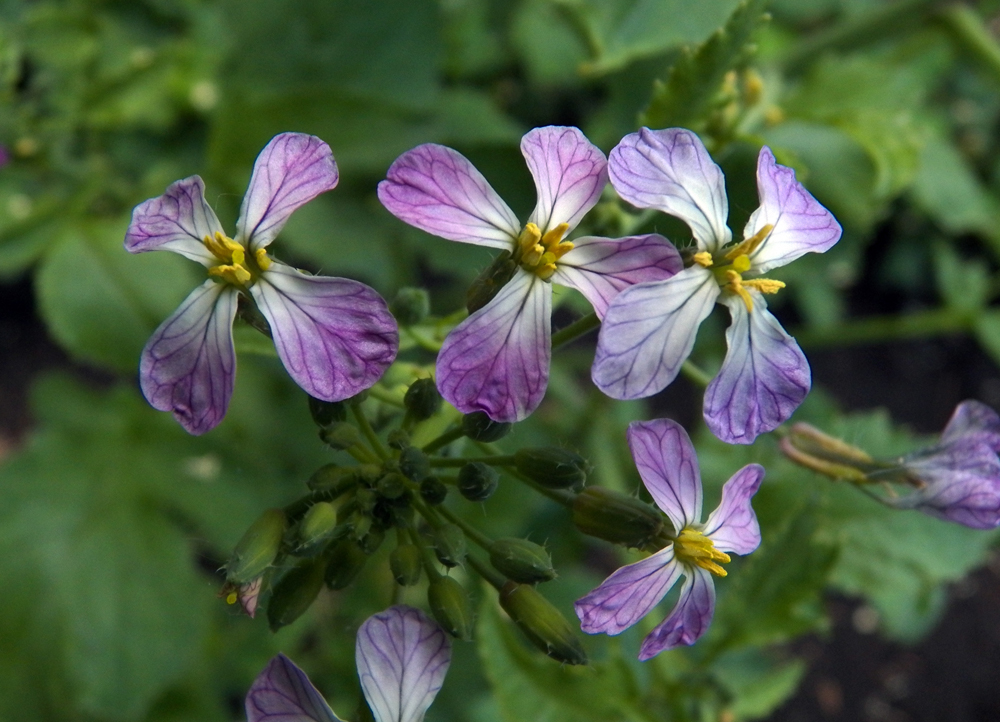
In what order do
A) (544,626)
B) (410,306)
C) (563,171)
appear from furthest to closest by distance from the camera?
(410,306) < (544,626) < (563,171)

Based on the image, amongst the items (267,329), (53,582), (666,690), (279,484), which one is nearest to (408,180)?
(267,329)

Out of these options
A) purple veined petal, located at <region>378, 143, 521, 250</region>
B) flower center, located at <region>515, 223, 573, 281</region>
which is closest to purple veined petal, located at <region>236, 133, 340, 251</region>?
purple veined petal, located at <region>378, 143, 521, 250</region>

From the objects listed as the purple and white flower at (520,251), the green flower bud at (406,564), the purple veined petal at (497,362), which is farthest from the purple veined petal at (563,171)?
the green flower bud at (406,564)

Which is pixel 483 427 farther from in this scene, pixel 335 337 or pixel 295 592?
pixel 295 592

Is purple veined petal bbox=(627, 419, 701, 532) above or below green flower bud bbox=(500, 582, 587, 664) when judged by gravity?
above

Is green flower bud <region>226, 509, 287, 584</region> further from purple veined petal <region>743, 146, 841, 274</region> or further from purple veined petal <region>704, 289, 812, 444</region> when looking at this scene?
purple veined petal <region>743, 146, 841, 274</region>

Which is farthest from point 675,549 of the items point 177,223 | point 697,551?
point 177,223
